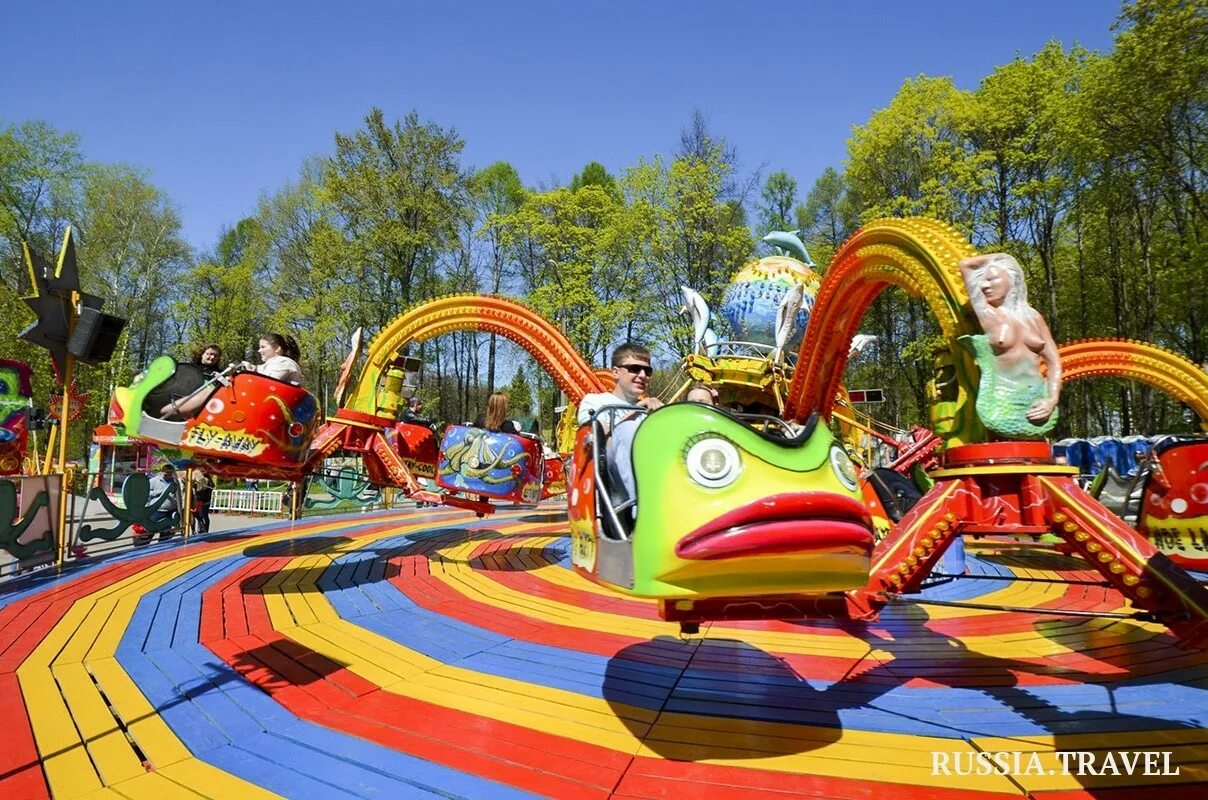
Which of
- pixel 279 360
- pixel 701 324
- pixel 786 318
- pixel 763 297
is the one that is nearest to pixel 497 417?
pixel 279 360

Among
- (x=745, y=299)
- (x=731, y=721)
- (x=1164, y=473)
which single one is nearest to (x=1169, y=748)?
(x=731, y=721)

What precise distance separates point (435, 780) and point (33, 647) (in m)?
3.80

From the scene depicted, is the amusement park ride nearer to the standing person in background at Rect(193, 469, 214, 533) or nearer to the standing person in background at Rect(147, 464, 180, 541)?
the standing person in background at Rect(147, 464, 180, 541)

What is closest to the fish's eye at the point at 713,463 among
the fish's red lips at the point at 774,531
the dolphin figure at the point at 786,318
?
the fish's red lips at the point at 774,531

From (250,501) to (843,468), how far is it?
1794cm

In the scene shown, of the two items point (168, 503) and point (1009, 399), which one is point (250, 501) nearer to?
point (168, 503)

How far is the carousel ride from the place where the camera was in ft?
8.58

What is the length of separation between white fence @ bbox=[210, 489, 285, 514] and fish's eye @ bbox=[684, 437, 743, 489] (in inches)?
652

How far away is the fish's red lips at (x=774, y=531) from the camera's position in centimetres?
236

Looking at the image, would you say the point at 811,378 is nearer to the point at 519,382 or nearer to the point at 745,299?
the point at 745,299

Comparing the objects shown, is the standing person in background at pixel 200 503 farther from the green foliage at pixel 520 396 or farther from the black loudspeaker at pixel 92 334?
the green foliage at pixel 520 396

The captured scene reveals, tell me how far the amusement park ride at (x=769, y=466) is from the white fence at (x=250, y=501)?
32.4 feet

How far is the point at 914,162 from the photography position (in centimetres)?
2533

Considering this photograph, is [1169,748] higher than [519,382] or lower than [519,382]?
lower
